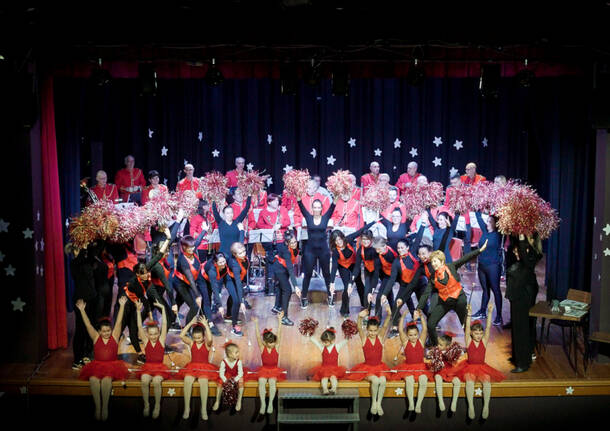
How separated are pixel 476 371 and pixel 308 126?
21.4ft

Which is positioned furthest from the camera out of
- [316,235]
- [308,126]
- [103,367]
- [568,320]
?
[308,126]

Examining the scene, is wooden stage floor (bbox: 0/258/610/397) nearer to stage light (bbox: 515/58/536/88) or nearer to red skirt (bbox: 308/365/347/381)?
red skirt (bbox: 308/365/347/381)

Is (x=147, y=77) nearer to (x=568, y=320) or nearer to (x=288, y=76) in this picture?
(x=288, y=76)

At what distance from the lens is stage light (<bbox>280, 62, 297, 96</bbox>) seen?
8.32 m

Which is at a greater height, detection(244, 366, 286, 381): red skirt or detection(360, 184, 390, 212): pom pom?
detection(360, 184, 390, 212): pom pom

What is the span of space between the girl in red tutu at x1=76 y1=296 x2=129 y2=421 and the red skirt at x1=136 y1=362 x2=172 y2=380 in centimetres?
23

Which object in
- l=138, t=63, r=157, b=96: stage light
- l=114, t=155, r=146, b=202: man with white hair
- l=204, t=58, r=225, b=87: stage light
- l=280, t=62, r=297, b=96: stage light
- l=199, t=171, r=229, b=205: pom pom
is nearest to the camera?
l=204, t=58, r=225, b=87: stage light

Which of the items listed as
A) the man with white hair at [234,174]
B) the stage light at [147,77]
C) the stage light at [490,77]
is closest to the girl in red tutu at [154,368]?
the stage light at [147,77]

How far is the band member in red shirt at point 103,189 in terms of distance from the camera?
10.7 m

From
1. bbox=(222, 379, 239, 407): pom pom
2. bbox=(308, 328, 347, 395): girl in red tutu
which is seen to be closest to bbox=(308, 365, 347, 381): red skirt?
bbox=(308, 328, 347, 395): girl in red tutu

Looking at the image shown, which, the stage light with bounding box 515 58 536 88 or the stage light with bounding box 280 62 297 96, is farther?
Result: the stage light with bounding box 280 62 297 96

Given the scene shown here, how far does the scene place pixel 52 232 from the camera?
8219 mm

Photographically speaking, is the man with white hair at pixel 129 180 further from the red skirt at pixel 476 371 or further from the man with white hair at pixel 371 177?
the red skirt at pixel 476 371

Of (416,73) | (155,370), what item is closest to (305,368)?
(155,370)
